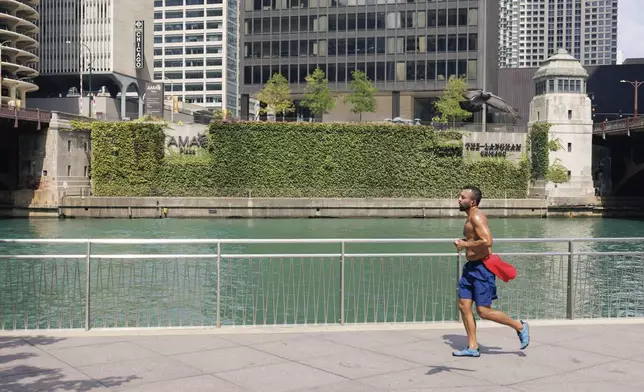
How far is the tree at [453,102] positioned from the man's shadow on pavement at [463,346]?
7656 centimetres

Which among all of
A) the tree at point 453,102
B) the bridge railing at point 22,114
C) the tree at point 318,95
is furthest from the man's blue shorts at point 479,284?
the tree at point 318,95

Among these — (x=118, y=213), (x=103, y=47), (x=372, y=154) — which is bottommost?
(x=118, y=213)

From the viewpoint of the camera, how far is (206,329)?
12422mm

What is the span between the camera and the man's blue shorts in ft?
36.2

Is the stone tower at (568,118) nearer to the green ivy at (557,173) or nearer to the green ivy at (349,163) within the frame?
the green ivy at (557,173)

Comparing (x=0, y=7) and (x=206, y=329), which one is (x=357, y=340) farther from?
(x=0, y=7)

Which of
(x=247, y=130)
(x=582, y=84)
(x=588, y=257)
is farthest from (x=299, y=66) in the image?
(x=588, y=257)

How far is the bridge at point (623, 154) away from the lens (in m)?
81.1

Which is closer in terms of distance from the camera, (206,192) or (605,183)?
(206,192)

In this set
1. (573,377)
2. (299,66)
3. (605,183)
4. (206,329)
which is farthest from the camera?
(299,66)

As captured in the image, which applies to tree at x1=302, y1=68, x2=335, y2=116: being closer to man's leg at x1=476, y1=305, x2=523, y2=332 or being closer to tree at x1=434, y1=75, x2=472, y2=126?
tree at x1=434, y1=75, x2=472, y2=126

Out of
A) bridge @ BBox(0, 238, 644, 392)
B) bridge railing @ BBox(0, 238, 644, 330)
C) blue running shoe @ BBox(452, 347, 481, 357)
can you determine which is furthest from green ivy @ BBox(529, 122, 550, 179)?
blue running shoe @ BBox(452, 347, 481, 357)

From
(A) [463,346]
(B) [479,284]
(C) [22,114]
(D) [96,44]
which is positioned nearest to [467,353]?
(A) [463,346]

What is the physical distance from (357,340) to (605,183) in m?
83.1
